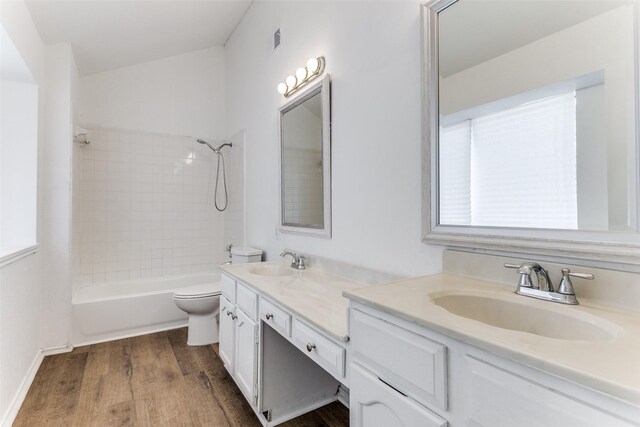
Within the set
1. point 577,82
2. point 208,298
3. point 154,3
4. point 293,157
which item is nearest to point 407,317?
point 577,82

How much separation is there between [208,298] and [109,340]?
101 centimetres

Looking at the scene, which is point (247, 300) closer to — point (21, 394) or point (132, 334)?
point (21, 394)

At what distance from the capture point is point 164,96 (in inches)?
138

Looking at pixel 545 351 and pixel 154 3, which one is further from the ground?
pixel 154 3

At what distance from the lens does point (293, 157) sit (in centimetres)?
226

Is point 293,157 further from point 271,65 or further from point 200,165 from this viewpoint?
point 200,165

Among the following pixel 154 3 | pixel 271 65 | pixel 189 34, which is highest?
pixel 189 34

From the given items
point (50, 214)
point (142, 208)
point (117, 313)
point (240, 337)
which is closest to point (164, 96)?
point (142, 208)

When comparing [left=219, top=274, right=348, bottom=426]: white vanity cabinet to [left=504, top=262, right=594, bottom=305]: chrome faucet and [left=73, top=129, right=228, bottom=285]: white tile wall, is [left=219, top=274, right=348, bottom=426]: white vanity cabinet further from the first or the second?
[left=73, top=129, right=228, bottom=285]: white tile wall

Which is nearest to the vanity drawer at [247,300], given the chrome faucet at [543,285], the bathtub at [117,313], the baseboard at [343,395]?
the baseboard at [343,395]

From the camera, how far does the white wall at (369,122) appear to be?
1371mm

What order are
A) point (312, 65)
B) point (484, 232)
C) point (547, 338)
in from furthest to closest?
point (312, 65), point (484, 232), point (547, 338)

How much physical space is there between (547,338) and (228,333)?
1.80m

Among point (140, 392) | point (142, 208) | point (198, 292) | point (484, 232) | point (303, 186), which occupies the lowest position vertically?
point (140, 392)
